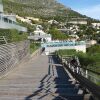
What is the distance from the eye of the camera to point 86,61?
55781 mm

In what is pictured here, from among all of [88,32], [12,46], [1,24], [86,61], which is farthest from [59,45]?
[88,32]

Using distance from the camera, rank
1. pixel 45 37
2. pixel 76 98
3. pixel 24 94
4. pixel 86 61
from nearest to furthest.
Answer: pixel 76 98 → pixel 24 94 → pixel 86 61 → pixel 45 37

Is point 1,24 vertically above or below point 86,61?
above

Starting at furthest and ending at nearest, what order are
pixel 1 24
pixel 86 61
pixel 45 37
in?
1. pixel 45 37
2. pixel 86 61
3. pixel 1 24

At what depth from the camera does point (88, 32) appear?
187 metres

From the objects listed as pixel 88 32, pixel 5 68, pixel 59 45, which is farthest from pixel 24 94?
pixel 88 32

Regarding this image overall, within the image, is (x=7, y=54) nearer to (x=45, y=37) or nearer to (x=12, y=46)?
(x=12, y=46)

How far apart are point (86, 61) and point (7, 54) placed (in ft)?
103

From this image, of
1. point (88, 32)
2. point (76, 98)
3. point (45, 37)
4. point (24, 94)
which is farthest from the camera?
point (88, 32)

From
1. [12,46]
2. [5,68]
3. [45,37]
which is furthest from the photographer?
[45,37]

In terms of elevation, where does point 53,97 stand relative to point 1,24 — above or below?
below

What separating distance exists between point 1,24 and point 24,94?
Answer: 113 feet

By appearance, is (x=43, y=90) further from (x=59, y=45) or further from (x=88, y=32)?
(x=88, y=32)

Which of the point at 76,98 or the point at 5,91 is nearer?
the point at 76,98
